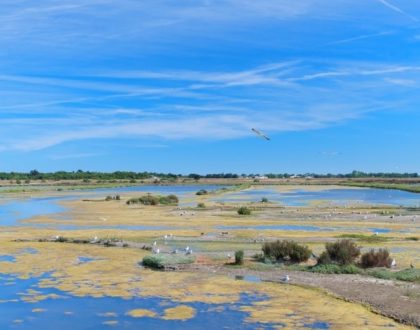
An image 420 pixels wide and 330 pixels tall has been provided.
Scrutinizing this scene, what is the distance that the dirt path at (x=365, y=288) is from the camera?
52.7 feet

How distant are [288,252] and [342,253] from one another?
2.37 m

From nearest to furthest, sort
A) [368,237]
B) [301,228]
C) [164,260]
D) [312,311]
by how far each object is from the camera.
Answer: [312,311] < [164,260] < [368,237] < [301,228]

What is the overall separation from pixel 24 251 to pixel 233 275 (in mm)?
11003

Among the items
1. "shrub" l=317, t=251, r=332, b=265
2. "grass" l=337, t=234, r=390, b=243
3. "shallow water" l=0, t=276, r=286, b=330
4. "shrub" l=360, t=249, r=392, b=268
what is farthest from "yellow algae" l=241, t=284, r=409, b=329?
"grass" l=337, t=234, r=390, b=243

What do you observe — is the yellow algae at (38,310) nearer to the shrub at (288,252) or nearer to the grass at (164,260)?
the grass at (164,260)

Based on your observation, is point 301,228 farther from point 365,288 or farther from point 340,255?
point 365,288

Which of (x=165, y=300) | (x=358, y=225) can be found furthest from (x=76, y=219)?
(x=165, y=300)

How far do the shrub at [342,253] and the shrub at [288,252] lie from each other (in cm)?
109

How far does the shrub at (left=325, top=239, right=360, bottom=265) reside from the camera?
2294 cm

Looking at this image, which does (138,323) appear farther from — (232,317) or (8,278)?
(8,278)

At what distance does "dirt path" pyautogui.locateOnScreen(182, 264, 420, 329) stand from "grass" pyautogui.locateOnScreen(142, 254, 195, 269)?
18.4 inches

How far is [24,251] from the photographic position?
2752cm

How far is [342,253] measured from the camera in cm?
2300

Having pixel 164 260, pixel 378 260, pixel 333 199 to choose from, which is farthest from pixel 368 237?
pixel 333 199
